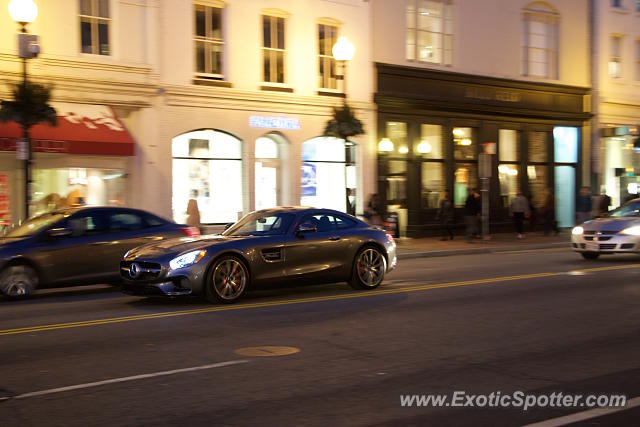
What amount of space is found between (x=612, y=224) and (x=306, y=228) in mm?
9081

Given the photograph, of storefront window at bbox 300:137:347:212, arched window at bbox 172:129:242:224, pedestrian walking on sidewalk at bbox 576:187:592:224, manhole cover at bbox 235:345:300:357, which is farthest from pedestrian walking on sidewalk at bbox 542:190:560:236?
manhole cover at bbox 235:345:300:357

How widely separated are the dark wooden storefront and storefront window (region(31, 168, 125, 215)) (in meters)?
9.80

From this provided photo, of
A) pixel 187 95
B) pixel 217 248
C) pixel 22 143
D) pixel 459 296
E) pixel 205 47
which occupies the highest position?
pixel 205 47

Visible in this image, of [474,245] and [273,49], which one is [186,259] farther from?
[474,245]

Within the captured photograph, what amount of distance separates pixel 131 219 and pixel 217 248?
3.28 meters

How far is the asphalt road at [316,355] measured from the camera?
5.89m

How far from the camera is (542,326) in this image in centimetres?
951

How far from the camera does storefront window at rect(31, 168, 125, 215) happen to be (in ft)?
66.8

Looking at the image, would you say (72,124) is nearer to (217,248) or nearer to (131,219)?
(131,219)

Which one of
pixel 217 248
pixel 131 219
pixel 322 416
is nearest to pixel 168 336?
pixel 217 248

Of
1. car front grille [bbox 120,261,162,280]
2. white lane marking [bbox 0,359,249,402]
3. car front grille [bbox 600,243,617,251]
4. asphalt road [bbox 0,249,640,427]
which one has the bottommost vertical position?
asphalt road [bbox 0,249,640,427]

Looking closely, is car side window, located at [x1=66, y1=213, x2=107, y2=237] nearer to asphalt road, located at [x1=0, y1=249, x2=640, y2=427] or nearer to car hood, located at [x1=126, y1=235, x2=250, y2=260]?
asphalt road, located at [x1=0, y1=249, x2=640, y2=427]

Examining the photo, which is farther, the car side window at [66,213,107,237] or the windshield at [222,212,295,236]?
the car side window at [66,213,107,237]

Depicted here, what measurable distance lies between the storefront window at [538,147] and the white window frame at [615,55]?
205 inches
